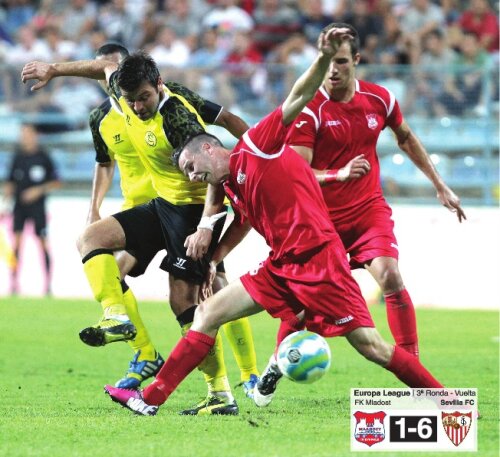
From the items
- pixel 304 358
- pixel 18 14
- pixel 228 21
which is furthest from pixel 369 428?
pixel 18 14

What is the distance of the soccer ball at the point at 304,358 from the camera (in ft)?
21.0

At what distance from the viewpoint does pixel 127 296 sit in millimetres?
8320

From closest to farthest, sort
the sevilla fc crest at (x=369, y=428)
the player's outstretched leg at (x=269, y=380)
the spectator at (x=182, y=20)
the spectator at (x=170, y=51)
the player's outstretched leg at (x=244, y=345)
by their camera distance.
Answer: the sevilla fc crest at (x=369, y=428) → the player's outstretched leg at (x=269, y=380) → the player's outstretched leg at (x=244, y=345) → the spectator at (x=170, y=51) → the spectator at (x=182, y=20)

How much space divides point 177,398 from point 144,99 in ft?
7.29

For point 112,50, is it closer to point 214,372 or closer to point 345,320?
point 214,372

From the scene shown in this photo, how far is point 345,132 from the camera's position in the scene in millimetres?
7758

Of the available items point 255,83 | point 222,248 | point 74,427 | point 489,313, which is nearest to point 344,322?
point 222,248

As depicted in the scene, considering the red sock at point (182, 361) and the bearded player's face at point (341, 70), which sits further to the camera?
the bearded player's face at point (341, 70)

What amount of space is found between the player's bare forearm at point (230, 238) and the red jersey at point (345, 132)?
3.03 feet

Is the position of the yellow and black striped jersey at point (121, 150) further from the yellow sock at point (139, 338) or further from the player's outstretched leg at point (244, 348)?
the player's outstretched leg at point (244, 348)

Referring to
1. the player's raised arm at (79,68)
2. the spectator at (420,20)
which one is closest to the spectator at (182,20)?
the spectator at (420,20)

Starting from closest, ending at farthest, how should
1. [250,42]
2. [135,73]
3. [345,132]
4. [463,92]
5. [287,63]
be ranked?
[135,73] → [345,132] → [463,92] → [287,63] → [250,42]

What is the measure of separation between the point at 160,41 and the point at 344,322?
12499 millimetres

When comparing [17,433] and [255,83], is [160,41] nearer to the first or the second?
[255,83]
